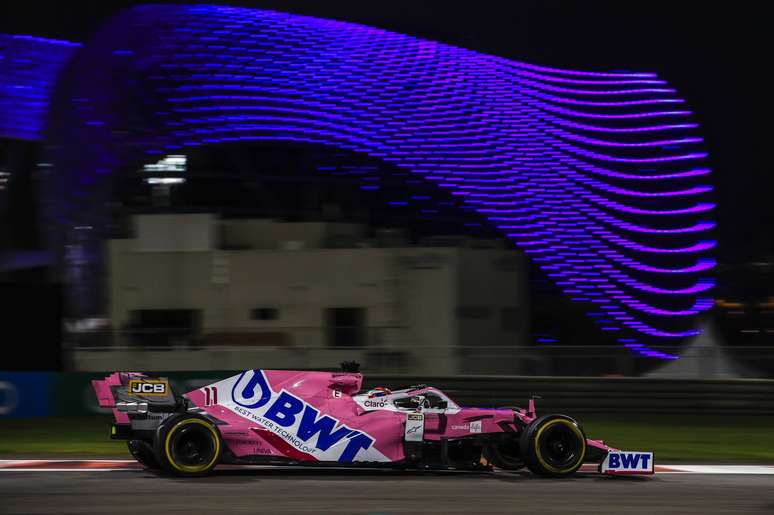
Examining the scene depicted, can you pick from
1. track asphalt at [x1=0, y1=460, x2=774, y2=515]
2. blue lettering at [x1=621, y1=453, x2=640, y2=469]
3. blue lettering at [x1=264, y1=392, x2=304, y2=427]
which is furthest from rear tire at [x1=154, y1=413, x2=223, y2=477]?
blue lettering at [x1=621, y1=453, x2=640, y2=469]

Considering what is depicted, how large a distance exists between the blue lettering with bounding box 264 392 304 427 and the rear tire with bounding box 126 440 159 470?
1469mm

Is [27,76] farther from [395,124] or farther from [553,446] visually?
[553,446]

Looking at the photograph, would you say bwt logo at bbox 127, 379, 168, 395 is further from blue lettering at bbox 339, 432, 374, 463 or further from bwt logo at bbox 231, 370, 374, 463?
blue lettering at bbox 339, 432, 374, 463

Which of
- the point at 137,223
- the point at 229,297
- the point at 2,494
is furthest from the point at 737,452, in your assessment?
the point at 137,223

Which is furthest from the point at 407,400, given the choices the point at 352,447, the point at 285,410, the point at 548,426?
the point at 548,426

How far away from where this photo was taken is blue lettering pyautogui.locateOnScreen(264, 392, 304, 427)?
11242 millimetres

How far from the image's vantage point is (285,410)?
11320mm

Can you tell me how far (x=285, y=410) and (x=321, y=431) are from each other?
47cm

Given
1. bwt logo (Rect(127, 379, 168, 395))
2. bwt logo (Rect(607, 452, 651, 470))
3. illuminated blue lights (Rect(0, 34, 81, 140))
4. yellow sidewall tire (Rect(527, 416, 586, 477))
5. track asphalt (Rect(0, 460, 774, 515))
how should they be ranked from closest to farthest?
track asphalt (Rect(0, 460, 774, 515)) → bwt logo (Rect(127, 379, 168, 395)) → yellow sidewall tire (Rect(527, 416, 586, 477)) → bwt logo (Rect(607, 452, 651, 470)) → illuminated blue lights (Rect(0, 34, 81, 140))

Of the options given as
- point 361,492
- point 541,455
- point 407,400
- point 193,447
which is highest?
point 407,400

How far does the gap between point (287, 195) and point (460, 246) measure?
42.5 feet

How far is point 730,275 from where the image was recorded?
73.7m

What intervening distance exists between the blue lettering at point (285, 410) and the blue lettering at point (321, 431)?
12cm

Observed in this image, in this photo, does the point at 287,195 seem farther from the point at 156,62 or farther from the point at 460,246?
the point at 460,246
